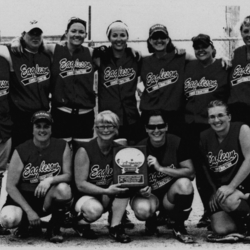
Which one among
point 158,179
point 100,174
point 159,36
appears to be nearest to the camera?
point 100,174

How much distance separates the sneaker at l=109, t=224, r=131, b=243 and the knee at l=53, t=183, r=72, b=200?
50cm

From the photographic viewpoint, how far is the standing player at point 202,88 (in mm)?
4922

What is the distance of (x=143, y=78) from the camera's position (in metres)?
5.19

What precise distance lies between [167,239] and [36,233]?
1238 millimetres

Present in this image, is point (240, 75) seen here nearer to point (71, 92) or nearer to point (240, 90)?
point (240, 90)

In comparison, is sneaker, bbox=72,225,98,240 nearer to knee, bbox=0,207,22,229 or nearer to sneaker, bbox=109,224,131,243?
sneaker, bbox=109,224,131,243

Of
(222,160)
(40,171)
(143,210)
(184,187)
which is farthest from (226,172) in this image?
(40,171)

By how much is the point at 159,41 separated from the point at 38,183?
1.95 metres

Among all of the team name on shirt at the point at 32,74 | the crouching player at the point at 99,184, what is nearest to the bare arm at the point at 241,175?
the crouching player at the point at 99,184

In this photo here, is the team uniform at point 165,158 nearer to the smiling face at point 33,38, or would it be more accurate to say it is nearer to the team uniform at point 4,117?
the team uniform at point 4,117

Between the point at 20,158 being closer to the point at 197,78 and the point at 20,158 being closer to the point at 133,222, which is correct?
the point at 133,222

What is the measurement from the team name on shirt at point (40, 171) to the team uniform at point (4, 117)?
601mm

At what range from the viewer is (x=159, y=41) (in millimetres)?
5055

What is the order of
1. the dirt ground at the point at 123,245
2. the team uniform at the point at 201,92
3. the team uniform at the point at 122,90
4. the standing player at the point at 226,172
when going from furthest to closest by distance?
the team uniform at the point at 122,90, the team uniform at the point at 201,92, the standing player at the point at 226,172, the dirt ground at the point at 123,245
